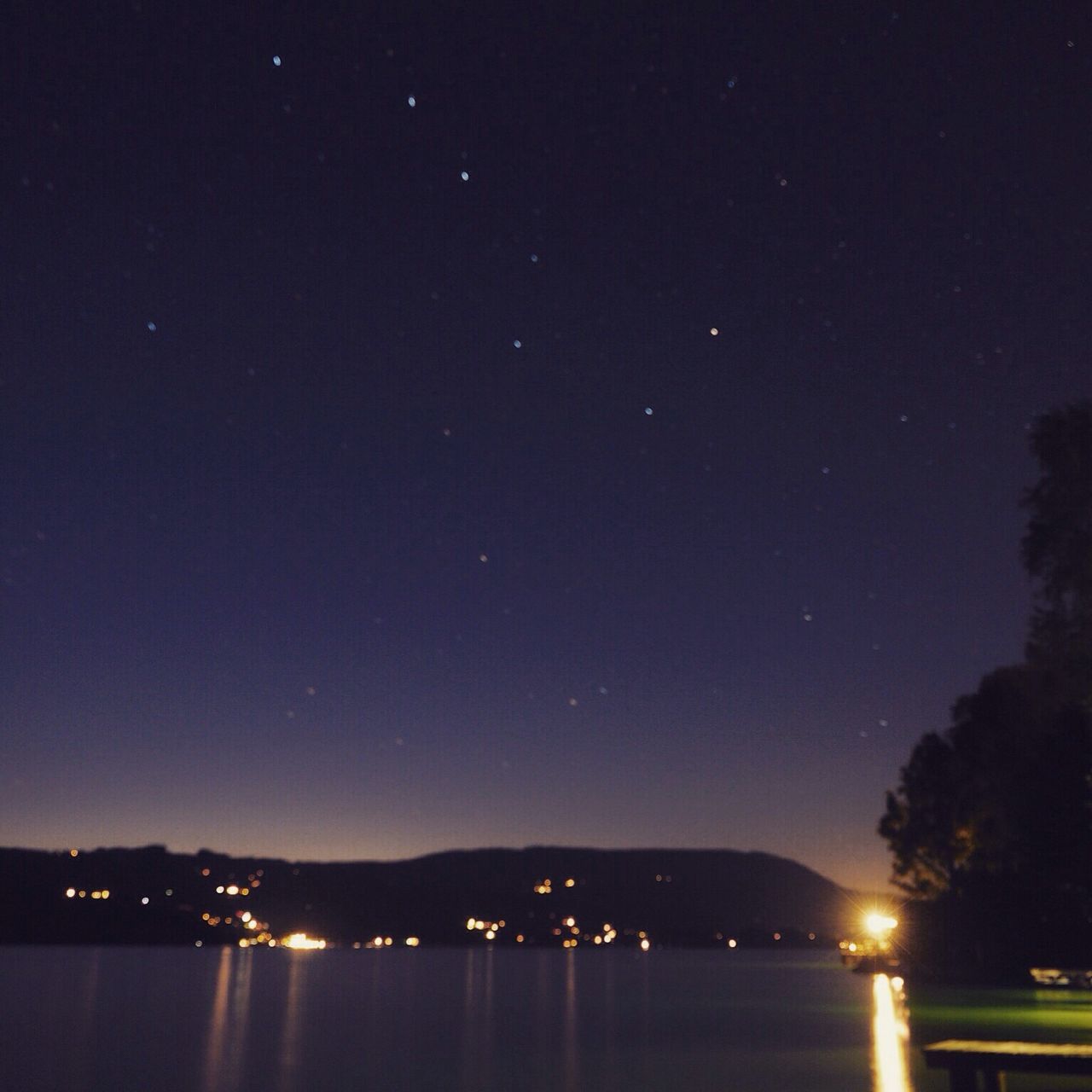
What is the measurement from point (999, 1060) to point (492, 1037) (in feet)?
53.1

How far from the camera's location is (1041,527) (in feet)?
96.3

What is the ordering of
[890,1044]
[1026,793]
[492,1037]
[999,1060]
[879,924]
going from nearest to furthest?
[999,1060] < [890,1044] < [492,1037] < [1026,793] < [879,924]

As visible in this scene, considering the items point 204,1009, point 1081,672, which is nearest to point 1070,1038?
point 1081,672

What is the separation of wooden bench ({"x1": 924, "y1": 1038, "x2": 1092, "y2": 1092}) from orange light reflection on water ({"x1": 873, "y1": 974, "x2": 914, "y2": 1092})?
2833 mm

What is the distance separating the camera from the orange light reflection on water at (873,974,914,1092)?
1750 centimetres

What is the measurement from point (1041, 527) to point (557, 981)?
4654 centimetres

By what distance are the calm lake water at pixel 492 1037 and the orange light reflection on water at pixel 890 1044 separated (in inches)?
2.8

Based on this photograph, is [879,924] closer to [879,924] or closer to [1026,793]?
[879,924]

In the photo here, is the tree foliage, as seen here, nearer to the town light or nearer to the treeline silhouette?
the treeline silhouette

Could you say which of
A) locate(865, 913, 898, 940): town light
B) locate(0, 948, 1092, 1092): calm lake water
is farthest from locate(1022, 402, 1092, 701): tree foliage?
locate(865, 913, 898, 940): town light

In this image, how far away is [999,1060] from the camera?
13.5 m

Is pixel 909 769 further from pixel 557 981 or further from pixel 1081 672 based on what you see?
pixel 1081 672

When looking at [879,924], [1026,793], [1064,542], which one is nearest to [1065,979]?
[1026,793]

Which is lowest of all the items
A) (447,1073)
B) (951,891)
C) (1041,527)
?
(447,1073)
